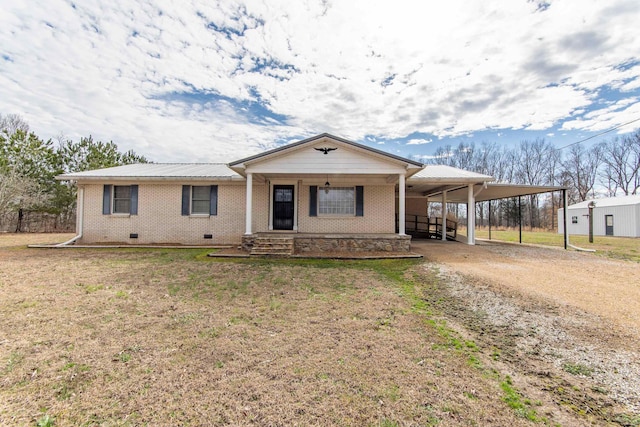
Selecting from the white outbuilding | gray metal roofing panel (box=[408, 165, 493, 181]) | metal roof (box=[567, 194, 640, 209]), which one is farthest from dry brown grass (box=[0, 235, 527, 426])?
metal roof (box=[567, 194, 640, 209])

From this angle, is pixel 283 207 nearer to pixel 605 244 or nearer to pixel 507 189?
pixel 507 189

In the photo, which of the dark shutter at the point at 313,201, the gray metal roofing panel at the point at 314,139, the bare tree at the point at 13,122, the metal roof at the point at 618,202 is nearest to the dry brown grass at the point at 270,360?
the gray metal roofing panel at the point at 314,139

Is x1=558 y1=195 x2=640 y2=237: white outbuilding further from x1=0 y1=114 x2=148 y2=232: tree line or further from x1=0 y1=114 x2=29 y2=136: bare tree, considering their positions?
x1=0 y1=114 x2=29 y2=136: bare tree

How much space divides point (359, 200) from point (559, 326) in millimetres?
8346

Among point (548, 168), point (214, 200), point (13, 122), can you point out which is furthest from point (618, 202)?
point (13, 122)

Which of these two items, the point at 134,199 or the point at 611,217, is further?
the point at 611,217

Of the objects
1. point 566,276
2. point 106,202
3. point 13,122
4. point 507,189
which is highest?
point 13,122

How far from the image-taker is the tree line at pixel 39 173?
18.4 metres

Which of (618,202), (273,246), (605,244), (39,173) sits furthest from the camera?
(618,202)

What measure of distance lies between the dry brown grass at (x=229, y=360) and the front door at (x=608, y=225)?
92.1ft

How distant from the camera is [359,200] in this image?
1179 centimetres

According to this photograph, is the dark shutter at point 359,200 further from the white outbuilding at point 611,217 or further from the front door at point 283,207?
the white outbuilding at point 611,217

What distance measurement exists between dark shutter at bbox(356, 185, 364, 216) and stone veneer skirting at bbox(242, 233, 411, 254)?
1.79 meters

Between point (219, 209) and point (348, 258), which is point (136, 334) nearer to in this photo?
point (348, 258)
